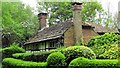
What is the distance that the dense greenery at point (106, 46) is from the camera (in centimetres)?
531

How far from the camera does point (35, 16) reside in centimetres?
1138

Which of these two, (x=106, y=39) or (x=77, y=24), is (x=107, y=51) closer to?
(x=106, y=39)

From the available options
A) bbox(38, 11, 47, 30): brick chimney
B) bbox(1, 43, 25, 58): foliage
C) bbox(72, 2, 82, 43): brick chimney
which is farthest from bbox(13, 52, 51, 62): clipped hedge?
bbox(38, 11, 47, 30): brick chimney

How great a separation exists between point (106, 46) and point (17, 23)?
16.8 feet

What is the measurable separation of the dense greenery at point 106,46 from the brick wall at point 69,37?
0.86m

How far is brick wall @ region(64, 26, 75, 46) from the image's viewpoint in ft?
24.4

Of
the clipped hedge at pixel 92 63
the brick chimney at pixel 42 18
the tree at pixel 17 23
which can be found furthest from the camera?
the brick chimney at pixel 42 18

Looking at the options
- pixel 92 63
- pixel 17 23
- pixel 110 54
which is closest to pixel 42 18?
pixel 17 23

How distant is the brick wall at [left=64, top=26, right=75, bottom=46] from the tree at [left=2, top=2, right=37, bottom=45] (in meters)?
2.27

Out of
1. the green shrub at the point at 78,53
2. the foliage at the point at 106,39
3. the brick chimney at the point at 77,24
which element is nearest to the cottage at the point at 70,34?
the brick chimney at the point at 77,24

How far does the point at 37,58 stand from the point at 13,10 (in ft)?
11.8

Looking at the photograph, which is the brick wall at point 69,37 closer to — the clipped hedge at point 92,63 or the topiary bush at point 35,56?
the topiary bush at point 35,56

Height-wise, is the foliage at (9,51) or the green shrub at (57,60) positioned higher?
the green shrub at (57,60)

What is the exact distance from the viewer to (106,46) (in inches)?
235
